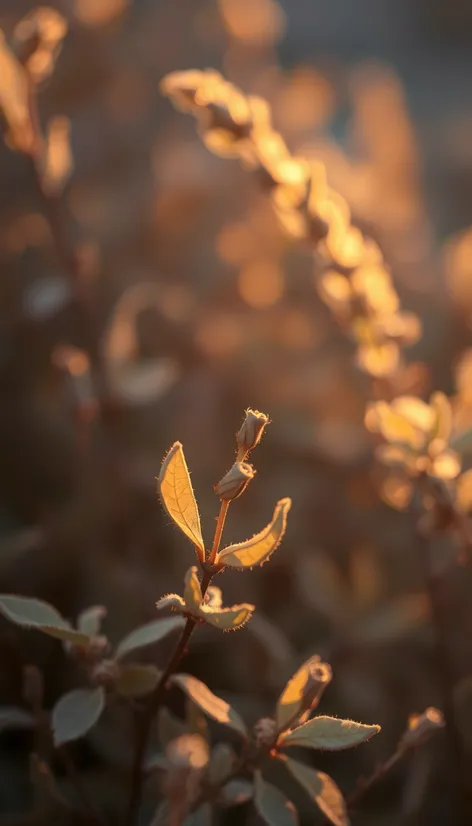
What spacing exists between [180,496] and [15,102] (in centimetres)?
17

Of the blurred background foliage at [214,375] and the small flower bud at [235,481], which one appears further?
the blurred background foliage at [214,375]

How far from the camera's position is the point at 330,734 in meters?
0.16

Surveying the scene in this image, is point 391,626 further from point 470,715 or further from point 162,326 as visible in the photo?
point 162,326

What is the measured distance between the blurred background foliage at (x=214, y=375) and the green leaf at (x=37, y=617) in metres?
0.11

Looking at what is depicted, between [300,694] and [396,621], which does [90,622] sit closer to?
[300,694]

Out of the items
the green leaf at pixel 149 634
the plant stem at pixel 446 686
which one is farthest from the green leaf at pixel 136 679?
the plant stem at pixel 446 686

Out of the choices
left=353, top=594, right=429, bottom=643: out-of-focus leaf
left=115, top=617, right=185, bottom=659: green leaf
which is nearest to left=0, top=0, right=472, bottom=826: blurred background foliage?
left=353, top=594, right=429, bottom=643: out-of-focus leaf

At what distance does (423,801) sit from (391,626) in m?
0.07

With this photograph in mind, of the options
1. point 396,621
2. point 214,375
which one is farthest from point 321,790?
point 214,375

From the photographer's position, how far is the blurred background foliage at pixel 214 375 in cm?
32

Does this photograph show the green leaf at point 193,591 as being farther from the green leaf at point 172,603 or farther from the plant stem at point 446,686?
the plant stem at point 446,686

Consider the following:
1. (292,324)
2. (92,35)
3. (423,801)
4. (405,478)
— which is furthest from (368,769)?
(92,35)

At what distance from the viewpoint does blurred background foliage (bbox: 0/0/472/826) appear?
0.32 m

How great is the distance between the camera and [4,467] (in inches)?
→ 16.4
